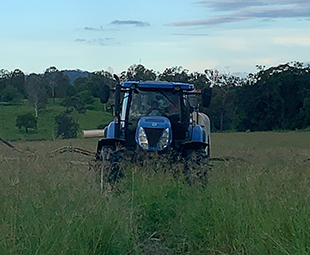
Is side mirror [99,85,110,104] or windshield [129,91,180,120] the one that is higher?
side mirror [99,85,110,104]

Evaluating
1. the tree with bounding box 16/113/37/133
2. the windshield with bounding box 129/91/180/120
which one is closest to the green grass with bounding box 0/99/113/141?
the tree with bounding box 16/113/37/133

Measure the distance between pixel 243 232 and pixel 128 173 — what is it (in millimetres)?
3149

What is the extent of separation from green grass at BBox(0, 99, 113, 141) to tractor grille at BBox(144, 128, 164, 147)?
24.1 meters

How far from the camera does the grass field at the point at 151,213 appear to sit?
5.19 metres

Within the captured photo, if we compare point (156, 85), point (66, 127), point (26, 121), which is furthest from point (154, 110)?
point (26, 121)

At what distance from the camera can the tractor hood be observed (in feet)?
31.2

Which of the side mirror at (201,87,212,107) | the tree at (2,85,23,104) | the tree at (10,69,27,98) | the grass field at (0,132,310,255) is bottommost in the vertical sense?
the grass field at (0,132,310,255)

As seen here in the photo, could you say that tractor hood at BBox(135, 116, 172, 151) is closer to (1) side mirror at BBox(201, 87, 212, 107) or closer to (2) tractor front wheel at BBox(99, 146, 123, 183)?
(2) tractor front wheel at BBox(99, 146, 123, 183)

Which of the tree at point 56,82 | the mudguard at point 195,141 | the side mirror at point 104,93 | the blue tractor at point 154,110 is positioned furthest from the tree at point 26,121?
the mudguard at point 195,141

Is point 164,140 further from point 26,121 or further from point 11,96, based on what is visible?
point 11,96

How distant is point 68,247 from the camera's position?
5070 mm

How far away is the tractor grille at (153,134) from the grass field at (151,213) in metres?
1.20

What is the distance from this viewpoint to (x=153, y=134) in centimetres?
952

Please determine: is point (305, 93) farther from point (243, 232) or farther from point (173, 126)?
point (243, 232)
